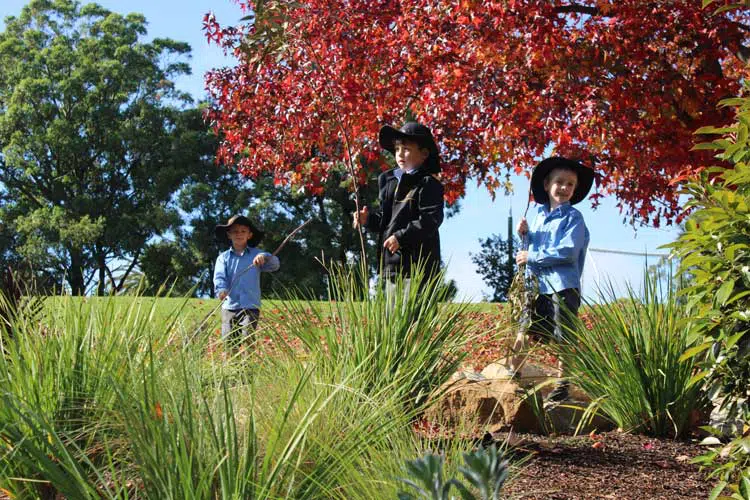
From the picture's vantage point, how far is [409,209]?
5.56 m

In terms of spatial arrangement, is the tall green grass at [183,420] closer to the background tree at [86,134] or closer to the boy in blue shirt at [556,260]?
the boy in blue shirt at [556,260]

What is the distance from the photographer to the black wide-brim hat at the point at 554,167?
578 cm

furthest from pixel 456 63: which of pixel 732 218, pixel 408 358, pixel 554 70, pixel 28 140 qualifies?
pixel 28 140

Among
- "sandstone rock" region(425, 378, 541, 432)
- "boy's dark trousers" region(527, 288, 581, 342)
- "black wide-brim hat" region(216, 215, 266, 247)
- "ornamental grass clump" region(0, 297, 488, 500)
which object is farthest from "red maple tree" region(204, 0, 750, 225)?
"ornamental grass clump" region(0, 297, 488, 500)

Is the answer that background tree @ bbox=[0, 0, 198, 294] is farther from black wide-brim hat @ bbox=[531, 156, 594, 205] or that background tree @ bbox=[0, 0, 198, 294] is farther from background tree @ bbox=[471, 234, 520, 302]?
black wide-brim hat @ bbox=[531, 156, 594, 205]

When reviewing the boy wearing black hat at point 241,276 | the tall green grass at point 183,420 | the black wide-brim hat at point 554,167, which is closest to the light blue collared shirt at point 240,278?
A: the boy wearing black hat at point 241,276

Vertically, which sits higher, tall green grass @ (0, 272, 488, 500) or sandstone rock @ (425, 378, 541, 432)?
tall green grass @ (0, 272, 488, 500)

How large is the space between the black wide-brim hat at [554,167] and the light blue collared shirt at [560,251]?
14.4 inches

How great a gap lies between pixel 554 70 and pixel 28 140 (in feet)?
89.1

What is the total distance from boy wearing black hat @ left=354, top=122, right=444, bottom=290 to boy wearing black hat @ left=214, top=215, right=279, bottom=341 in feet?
3.86

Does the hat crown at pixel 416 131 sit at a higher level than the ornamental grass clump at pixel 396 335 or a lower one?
higher

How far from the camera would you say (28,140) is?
30.8 metres

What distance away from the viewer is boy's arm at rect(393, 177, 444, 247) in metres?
5.34

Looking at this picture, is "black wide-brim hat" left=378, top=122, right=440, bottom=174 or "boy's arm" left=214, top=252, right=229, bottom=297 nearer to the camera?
"black wide-brim hat" left=378, top=122, right=440, bottom=174
